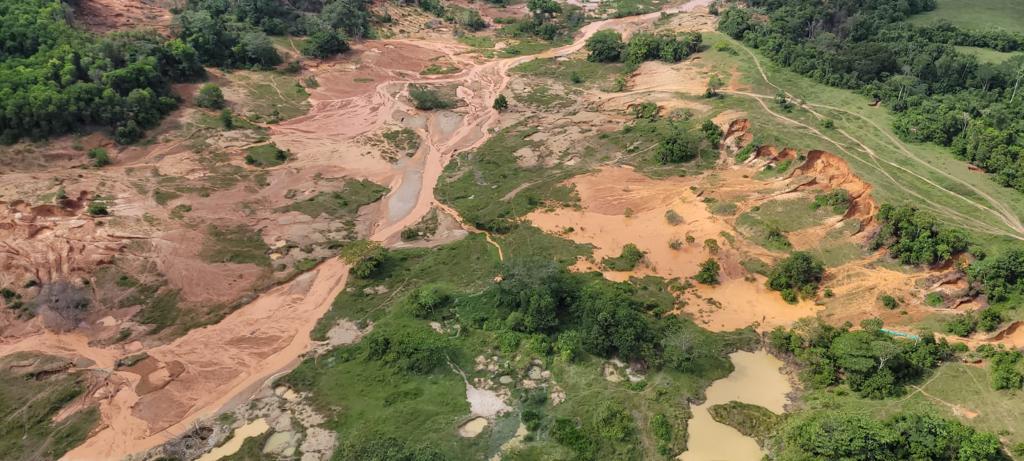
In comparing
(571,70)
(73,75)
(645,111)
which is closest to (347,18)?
(571,70)

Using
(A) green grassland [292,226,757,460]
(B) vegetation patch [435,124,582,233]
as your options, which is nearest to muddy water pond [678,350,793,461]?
(A) green grassland [292,226,757,460]

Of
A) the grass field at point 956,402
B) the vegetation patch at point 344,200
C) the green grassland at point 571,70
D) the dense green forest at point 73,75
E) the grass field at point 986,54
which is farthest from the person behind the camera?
the green grassland at point 571,70

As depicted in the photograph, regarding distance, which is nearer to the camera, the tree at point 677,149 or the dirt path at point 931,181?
the dirt path at point 931,181

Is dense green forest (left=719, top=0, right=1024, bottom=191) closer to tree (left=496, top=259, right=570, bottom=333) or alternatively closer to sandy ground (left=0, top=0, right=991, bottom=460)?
sandy ground (left=0, top=0, right=991, bottom=460)

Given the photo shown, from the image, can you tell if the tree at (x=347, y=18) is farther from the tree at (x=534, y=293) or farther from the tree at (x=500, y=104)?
the tree at (x=534, y=293)

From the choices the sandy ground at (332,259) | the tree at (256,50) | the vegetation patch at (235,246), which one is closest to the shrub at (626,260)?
the sandy ground at (332,259)

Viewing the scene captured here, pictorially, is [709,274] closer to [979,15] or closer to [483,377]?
[483,377]
